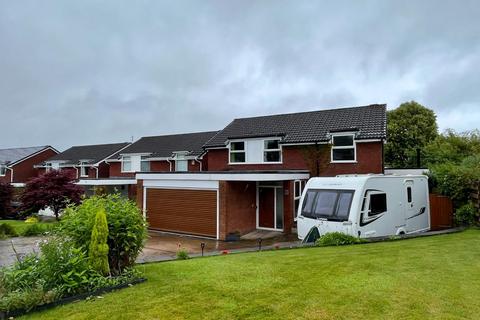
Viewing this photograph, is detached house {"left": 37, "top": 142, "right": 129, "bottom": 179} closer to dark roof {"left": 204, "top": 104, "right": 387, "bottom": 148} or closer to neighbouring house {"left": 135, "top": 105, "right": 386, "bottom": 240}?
dark roof {"left": 204, "top": 104, "right": 387, "bottom": 148}

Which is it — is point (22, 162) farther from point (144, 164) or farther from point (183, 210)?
point (183, 210)

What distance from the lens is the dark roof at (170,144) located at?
105 ft

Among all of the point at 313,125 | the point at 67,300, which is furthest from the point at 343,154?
the point at 67,300

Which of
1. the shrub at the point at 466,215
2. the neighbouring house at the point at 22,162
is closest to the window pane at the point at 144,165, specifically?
the neighbouring house at the point at 22,162

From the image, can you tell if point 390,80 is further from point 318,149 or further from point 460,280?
point 460,280

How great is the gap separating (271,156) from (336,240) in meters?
11.2

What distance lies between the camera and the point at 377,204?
13.0 m

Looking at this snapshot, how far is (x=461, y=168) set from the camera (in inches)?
661

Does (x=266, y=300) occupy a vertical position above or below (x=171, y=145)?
below

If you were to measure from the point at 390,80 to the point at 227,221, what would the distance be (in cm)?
1676

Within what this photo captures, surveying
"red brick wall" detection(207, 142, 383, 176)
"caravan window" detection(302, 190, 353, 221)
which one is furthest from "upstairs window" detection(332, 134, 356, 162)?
"caravan window" detection(302, 190, 353, 221)

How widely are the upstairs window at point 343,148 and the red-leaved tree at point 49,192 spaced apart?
19.3m

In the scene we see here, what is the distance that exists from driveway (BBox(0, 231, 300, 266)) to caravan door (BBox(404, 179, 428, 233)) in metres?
4.83

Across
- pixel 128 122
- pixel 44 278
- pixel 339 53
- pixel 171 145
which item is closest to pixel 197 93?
pixel 171 145
